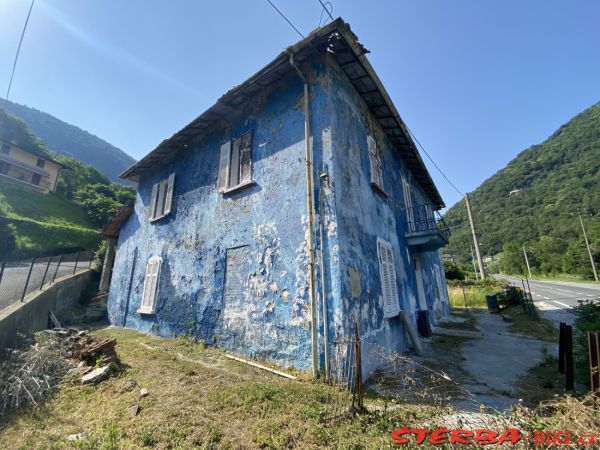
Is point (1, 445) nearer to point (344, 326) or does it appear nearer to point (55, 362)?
point (55, 362)

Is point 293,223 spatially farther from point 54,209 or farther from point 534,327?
point 54,209

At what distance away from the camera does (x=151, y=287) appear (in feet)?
28.6

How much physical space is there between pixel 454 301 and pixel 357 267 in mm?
16077

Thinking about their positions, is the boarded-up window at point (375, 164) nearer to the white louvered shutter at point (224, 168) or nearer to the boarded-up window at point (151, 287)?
the white louvered shutter at point (224, 168)

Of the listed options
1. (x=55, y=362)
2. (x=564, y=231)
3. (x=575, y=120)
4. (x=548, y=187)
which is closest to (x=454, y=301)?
(x=55, y=362)

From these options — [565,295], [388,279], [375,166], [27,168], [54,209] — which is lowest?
[565,295]

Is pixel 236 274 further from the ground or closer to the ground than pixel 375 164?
closer to the ground

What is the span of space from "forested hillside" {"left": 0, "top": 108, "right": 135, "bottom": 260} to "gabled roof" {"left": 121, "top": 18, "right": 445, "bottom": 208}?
11.7 meters

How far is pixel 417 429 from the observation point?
9.51 ft

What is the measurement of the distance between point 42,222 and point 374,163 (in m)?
30.6

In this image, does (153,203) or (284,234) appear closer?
(284,234)

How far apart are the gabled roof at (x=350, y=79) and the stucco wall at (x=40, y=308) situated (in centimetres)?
521

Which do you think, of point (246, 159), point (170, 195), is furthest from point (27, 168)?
point (246, 159)

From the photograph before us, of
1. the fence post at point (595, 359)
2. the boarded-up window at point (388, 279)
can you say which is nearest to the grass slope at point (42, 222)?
the boarded-up window at point (388, 279)
